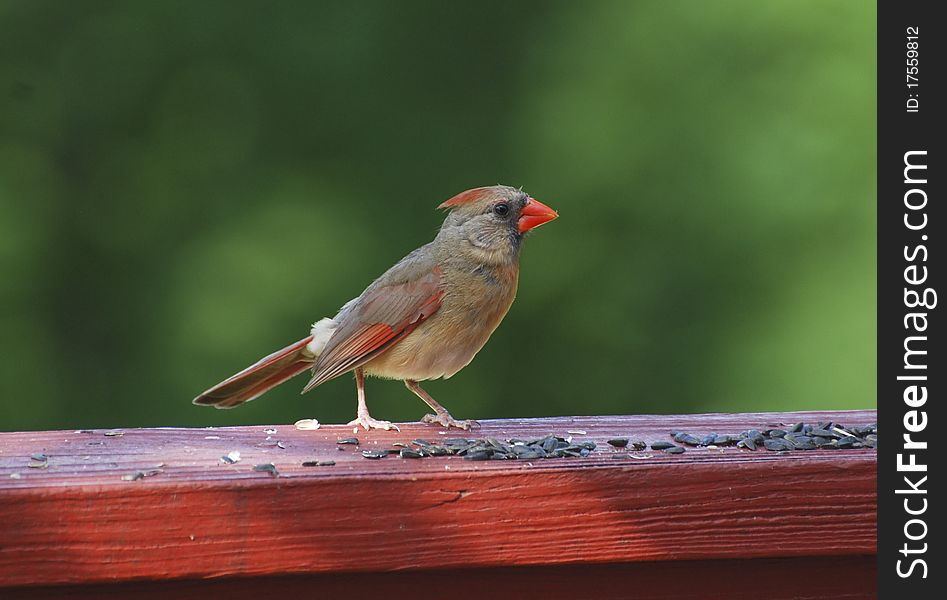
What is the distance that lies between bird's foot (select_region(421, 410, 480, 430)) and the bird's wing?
0.69 ft

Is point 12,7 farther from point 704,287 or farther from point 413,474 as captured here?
point 413,474

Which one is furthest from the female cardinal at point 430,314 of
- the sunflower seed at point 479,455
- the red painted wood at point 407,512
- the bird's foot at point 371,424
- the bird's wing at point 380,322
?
the red painted wood at point 407,512

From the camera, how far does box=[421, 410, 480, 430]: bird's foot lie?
2664 mm

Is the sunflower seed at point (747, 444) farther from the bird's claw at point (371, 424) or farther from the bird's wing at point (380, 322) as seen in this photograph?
the bird's wing at point (380, 322)

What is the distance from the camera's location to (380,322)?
118 inches

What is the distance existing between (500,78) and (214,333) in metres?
1.76

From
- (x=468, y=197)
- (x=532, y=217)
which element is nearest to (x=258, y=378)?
(x=468, y=197)

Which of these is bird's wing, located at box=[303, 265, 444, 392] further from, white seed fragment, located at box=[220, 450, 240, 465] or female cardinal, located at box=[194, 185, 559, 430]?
white seed fragment, located at box=[220, 450, 240, 465]

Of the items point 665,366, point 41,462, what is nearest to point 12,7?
point 665,366

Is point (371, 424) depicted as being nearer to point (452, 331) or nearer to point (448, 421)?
point (448, 421)

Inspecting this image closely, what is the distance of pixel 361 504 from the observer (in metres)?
1.83

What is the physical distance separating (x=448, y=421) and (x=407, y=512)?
2.99 ft
